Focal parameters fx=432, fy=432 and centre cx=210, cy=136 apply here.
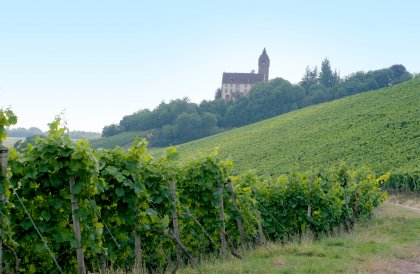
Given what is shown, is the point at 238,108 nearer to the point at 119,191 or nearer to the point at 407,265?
the point at 407,265

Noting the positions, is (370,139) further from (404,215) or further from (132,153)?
(132,153)

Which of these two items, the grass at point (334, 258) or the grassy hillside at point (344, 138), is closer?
the grass at point (334, 258)

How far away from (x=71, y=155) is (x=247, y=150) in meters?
50.1

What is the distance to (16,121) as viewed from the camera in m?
4.72

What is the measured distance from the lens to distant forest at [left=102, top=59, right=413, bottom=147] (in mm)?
108500

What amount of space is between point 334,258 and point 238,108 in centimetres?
10607

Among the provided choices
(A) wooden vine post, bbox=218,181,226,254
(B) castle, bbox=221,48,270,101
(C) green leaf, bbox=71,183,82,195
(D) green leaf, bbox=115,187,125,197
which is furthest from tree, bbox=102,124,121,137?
(C) green leaf, bbox=71,183,82,195

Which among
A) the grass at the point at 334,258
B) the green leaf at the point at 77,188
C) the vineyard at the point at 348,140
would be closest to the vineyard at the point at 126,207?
the green leaf at the point at 77,188

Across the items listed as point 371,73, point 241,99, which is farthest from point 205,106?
point 371,73

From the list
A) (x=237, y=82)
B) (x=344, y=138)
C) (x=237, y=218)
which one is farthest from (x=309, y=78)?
(x=237, y=218)

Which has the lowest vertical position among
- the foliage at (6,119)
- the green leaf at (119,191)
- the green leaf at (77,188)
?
the green leaf at (119,191)

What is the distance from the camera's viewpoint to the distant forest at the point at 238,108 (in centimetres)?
10850

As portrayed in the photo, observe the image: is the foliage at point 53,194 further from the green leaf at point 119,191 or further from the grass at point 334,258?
the grass at point 334,258

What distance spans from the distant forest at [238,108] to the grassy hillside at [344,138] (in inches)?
1586
